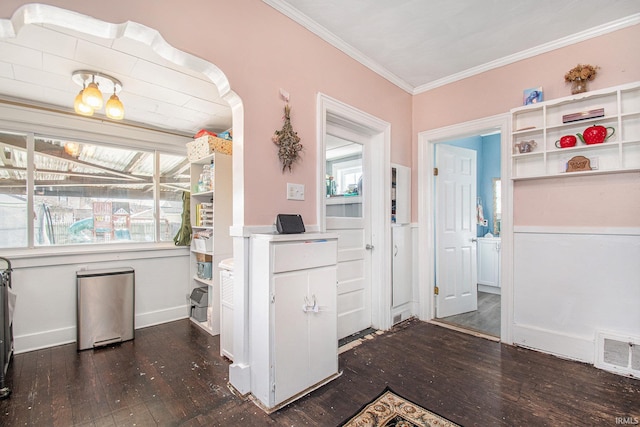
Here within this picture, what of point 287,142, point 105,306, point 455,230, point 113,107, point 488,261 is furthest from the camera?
point 488,261

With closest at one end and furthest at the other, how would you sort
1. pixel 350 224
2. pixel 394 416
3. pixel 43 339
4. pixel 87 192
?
pixel 394 416
pixel 43 339
pixel 350 224
pixel 87 192

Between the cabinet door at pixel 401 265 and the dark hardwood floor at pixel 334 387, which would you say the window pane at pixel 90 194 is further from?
the cabinet door at pixel 401 265

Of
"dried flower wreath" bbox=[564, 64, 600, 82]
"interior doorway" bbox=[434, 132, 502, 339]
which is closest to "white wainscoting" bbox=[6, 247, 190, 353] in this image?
"interior doorway" bbox=[434, 132, 502, 339]

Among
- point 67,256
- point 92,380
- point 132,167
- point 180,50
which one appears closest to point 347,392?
point 92,380

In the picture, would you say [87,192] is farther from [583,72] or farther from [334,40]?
[583,72]

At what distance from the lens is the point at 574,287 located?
2.40 meters

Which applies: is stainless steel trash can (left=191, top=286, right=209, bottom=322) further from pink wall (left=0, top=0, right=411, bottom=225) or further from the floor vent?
the floor vent

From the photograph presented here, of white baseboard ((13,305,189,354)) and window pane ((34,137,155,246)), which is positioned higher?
window pane ((34,137,155,246))

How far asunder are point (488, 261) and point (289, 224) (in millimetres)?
4083

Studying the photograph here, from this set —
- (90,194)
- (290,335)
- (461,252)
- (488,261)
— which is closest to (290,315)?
(290,335)

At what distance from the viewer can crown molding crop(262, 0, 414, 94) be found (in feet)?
6.78

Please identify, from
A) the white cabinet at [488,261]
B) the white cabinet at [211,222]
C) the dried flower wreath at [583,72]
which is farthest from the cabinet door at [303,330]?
the white cabinet at [488,261]

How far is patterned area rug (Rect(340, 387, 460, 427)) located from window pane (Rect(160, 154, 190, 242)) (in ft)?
9.98

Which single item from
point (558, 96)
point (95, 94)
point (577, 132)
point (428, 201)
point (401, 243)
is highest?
point (558, 96)
